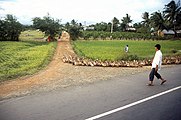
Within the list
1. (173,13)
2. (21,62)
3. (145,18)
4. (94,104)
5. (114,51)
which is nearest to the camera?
(94,104)

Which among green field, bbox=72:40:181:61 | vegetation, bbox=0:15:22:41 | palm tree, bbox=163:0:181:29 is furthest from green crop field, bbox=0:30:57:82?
palm tree, bbox=163:0:181:29

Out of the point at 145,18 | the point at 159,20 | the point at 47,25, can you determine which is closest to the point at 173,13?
→ the point at 159,20

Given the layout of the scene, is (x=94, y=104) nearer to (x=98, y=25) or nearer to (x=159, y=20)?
(x=159, y=20)

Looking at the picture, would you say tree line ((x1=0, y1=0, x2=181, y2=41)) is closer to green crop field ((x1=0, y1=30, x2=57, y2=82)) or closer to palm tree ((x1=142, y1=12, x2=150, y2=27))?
palm tree ((x1=142, y1=12, x2=150, y2=27))

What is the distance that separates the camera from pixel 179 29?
66.9 m

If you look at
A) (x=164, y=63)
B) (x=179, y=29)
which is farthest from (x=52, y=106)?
(x=179, y=29)

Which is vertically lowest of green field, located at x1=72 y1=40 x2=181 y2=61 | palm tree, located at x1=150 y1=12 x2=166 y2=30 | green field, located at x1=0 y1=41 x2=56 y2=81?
green field, located at x1=0 y1=41 x2=56 y2=81

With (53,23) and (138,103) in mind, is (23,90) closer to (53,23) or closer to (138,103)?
(138,103)

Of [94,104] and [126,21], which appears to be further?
[126,21]

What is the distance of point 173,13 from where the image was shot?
210 feet

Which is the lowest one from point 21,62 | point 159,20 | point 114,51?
point 21,62

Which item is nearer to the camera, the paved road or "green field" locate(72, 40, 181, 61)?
the paved road

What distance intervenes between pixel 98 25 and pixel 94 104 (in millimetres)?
76624

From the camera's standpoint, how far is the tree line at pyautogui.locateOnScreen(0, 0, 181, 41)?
45.9 meters
